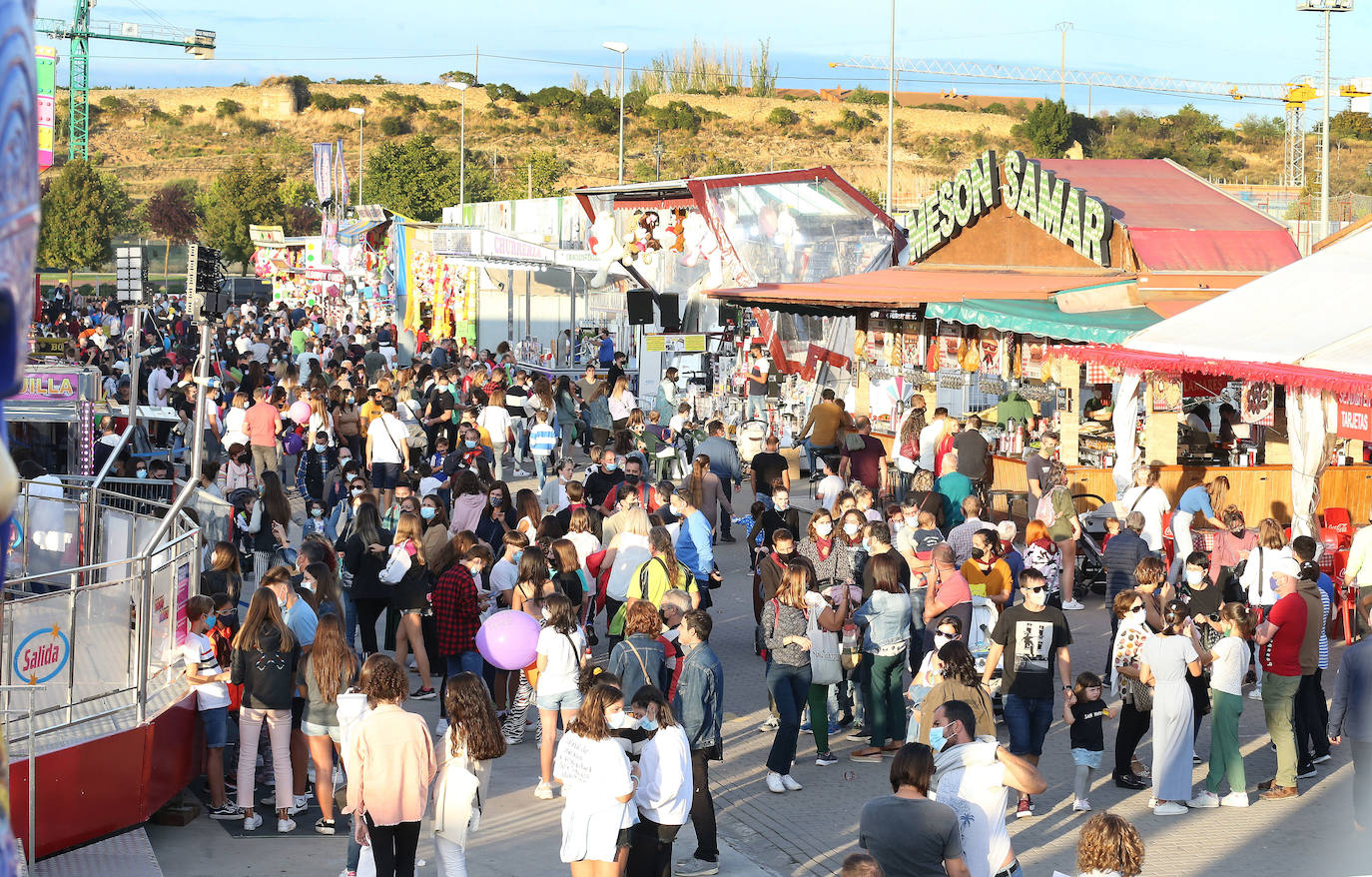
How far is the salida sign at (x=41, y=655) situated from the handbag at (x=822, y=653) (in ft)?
14.7

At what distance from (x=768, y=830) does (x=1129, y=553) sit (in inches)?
197

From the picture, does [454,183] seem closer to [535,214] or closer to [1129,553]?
[535,214]

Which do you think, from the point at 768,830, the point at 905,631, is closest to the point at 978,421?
the point at 905,631

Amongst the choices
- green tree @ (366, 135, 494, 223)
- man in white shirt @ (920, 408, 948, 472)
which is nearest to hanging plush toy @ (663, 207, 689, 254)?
man in white shirt @ (920, 408, 948, 472)

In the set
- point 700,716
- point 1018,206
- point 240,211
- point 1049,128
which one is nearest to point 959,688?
point 700,716

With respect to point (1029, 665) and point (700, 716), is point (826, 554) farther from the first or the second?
point (700, 716)

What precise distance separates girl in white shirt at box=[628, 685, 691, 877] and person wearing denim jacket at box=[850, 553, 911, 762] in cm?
295

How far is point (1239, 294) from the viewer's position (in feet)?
52.3

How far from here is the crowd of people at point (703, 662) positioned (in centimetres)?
694

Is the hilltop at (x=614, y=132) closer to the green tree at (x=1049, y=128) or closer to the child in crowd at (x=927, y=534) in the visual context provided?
the green tree at (x=1049, y=128)

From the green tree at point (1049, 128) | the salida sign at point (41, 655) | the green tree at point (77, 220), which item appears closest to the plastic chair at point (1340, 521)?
the salida sign at point (41, 655)

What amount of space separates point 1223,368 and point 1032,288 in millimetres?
5247

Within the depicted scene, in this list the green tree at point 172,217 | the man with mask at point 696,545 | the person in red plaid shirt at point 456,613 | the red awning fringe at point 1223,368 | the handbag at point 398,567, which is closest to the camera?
the person in red plaid shirt at point 456,613

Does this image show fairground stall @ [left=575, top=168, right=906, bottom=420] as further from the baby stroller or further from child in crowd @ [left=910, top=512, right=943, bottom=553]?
child in crowd @ [left=910, top=512, right=943, bottom=553]
